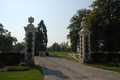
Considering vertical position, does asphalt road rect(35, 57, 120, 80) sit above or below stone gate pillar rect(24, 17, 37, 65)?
below

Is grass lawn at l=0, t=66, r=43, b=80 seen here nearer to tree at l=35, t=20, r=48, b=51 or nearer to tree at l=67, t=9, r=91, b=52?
tree at l=67, t=9, r=91, b=52

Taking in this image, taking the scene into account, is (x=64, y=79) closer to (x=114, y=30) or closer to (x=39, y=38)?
(x=114, y=30)

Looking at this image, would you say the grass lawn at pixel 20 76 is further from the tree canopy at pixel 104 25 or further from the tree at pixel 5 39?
the tree at pixel 5 39

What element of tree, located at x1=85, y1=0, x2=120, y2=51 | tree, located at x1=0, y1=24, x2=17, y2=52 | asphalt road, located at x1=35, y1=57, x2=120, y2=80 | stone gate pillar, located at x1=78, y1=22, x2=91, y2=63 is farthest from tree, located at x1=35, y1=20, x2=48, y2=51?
asphalt road, located at x1=35, y1=57, x2=120, y2=80

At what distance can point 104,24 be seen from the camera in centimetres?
2150

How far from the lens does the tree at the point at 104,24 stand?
2024 centimetres

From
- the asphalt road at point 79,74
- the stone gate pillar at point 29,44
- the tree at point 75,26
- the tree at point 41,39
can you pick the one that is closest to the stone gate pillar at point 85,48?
the asphalt road at point 79,74

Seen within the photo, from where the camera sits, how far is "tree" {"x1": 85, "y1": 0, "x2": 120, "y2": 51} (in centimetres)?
2024

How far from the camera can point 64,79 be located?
7383mm

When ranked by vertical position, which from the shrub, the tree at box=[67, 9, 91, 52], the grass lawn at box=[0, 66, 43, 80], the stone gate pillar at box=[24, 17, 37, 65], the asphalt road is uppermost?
the tree at box=[67, 9, 91, 52]

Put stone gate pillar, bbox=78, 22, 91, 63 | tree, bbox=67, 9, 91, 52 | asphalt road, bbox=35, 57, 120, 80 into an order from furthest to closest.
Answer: tree, bbox=67, 9, 91, 52, stone gate pillar, bbox=78, 22, 91, 63, asphalt road, bbox=35, 57, 120, 80

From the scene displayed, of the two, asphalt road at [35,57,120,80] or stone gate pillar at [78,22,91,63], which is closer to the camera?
asphalt road at [35,57,120,80]

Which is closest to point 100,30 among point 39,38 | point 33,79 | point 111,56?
point 111,56

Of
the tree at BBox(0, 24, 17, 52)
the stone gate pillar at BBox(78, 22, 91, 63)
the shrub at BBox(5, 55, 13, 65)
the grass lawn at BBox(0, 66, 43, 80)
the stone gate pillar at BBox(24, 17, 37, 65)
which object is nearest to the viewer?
the grass lawn at BBox(0, 66, 43, 80)
